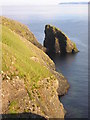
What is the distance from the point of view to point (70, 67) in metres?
82.9

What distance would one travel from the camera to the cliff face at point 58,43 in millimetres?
109175

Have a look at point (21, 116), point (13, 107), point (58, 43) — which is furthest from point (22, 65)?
point (58, 43)

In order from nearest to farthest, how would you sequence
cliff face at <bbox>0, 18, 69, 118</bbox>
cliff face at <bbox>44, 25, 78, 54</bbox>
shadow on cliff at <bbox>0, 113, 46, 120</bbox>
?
shadow on cliff at <bbox>0, 113, 46, 120</bbox> < cliff face at <bbox>0, 18, 69, 118</bbox> < cliff face at <bbox>44, 25, 78, 54</bbox>

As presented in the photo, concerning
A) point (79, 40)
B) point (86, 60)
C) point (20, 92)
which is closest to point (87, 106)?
point (20, 92)

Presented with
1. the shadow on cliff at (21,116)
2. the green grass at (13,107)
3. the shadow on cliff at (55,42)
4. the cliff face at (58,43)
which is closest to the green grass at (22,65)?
the green grass at (13,107)

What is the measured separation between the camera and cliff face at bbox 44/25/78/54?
109175mm

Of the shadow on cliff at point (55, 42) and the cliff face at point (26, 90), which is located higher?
the shadow on cliff at point (55, 42)

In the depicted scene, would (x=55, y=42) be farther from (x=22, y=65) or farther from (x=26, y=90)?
(x=26, y=90)

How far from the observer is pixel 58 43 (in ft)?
363

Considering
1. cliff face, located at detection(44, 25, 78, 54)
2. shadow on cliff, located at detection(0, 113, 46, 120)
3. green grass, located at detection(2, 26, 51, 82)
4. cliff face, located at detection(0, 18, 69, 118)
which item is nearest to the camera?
shadow on cliff, located at detection(0, 113, 46, 120)

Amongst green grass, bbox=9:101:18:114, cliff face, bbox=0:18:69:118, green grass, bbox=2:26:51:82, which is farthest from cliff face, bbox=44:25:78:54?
green grass, bbox=9:101:18:114

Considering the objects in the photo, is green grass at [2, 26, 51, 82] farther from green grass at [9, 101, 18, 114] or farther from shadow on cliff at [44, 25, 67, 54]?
A: shadow on cliff at [44, 25, 67, 54]

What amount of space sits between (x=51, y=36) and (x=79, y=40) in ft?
78.6

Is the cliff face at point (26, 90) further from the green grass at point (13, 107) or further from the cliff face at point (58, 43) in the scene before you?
the cliff face at point (58, 43)
